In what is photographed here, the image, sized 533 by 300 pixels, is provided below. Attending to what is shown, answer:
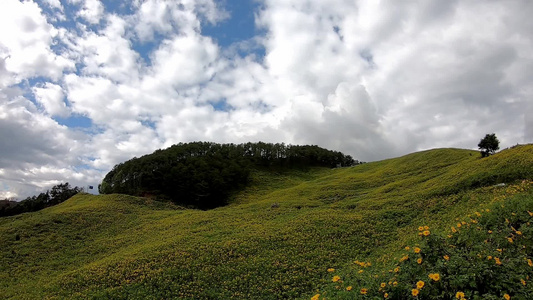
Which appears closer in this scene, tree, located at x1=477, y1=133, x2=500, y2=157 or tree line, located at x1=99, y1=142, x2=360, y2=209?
tree, located at x1=477, y1=133, x2=500, y2=157

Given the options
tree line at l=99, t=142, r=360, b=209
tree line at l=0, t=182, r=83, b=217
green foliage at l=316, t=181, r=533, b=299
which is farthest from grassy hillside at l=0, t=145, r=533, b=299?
tree line at l=0, t=182, r=83, b=217

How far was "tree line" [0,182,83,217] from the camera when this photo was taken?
93000 millimetres

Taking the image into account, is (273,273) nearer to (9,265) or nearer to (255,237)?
(255,237)

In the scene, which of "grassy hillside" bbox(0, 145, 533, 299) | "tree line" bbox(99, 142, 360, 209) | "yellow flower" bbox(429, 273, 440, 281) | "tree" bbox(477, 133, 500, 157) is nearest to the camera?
"yellow flower" bbox(429, 273, 440, 281)

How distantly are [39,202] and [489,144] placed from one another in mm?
128179

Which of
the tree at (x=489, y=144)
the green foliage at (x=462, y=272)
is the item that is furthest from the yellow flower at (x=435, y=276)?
the tree at (x=489, y=144)

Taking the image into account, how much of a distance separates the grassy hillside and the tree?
655 inches

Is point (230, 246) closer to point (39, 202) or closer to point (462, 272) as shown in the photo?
point (462, 272)

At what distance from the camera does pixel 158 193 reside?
261 feet

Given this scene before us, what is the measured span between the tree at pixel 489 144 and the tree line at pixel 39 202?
123 meters

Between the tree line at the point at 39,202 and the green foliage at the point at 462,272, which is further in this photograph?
the tree line at the point at 39,202

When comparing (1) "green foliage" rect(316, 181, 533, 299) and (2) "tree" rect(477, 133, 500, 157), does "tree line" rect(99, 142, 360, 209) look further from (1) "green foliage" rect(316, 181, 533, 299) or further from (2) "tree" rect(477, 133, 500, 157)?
(1) "green foliage" rect(316, 181, 533, 299)

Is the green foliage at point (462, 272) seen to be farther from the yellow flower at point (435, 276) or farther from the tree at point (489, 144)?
the tree at point (489, 144)

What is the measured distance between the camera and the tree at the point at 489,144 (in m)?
47.6
